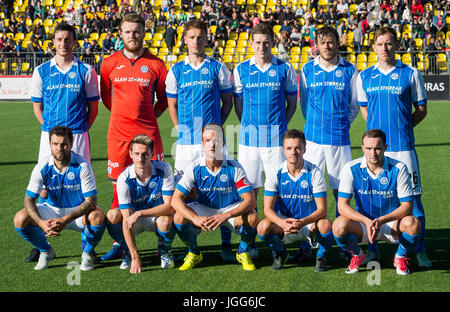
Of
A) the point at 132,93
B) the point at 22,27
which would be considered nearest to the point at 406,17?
the point at 22,27

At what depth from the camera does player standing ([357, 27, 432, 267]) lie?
5.36 meters

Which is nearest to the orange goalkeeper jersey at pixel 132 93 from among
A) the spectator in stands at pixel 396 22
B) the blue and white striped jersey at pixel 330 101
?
the blue and white striped jersey at pixel 330 101

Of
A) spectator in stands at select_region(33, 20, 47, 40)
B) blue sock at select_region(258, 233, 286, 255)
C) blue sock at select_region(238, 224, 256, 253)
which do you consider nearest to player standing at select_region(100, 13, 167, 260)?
blue sock at select_region(238, 224, 256, 253)

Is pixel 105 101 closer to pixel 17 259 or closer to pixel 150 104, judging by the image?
pixel 150 104

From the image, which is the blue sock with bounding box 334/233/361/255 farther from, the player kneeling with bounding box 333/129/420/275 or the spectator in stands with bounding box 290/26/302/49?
the spectator in stands with bounding box 290/26/302/49

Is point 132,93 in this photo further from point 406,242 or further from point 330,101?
point 406,242

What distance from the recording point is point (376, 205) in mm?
5121

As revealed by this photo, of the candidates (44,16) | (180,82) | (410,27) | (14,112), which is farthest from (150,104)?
(44,16)

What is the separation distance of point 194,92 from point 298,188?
4.49 feet

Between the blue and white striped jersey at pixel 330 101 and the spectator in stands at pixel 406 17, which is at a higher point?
the spectator in stands at pixel 406 17

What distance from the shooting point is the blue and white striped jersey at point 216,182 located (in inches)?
211

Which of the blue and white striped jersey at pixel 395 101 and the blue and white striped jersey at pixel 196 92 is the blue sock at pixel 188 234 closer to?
the blue and white striped jersey at pixel 196 92

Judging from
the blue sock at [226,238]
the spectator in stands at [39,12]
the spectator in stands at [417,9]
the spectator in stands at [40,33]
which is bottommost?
the blue sock at [226,238]

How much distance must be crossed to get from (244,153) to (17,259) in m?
2.29
